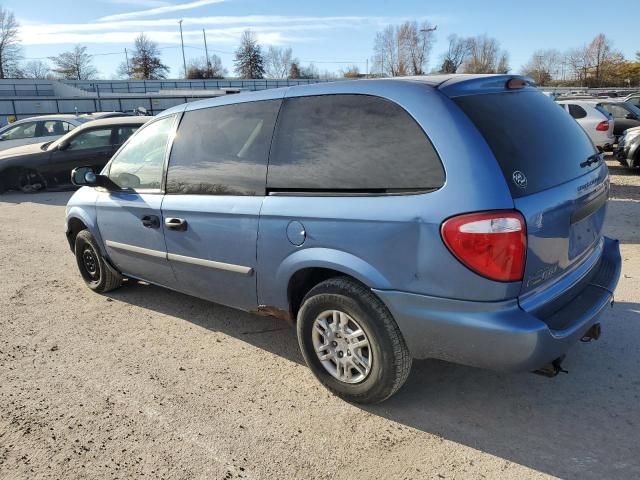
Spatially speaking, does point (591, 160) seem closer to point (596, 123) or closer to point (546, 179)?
point (546, 179)

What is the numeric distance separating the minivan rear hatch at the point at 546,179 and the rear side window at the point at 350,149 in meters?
0.32

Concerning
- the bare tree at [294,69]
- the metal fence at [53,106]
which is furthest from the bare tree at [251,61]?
the metal fence at [53,106]

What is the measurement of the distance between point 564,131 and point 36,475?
138 inches

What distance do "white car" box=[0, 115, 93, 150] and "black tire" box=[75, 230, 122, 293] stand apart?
9843 mm

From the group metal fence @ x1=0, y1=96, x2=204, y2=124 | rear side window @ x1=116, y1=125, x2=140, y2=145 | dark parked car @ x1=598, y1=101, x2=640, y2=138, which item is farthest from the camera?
metal fence @ x1=0, y1=96, x2=204, y2=124

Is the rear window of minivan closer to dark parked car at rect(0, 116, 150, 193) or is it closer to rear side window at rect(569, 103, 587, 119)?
dark parked car at rect(0, 116, 150, 193)

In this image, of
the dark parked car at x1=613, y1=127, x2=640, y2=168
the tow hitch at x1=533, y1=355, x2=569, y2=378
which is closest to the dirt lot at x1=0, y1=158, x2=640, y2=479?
the tow hitch at x1=533, y1=355, x2=569, y2=378

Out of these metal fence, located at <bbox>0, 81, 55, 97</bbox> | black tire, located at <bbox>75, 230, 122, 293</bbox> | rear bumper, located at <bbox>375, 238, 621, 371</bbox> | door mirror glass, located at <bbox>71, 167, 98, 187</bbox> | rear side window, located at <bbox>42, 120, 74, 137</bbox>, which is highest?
metal fence, located at <bbox>0, 81, 55, 97</bbox>

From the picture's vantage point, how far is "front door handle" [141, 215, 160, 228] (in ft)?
Answer: 13.0

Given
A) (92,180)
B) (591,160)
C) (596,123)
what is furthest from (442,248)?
(596,123)

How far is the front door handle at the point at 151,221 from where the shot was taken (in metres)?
3.95

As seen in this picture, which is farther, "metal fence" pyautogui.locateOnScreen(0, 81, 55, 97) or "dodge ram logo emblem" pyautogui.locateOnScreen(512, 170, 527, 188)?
"metal fence" pyautogui.locateOnScreen(0, 81, 55, 97)

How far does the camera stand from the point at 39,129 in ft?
45.5

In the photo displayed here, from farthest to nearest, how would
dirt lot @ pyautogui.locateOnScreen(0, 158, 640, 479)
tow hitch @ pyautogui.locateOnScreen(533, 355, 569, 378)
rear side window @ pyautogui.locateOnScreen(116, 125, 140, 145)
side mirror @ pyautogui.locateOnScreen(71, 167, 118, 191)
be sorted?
rear side window @ pyautogui.locateOnScreen(116, 125, 140, 145), side mirror @ pyautogui.locateOnScreen(71, 167, 118, 191), tow hitch @ pyautogui.locateOnScreen(533, 355, 569, 378), dirt lot @ pyautogui.locateOnScreen(0, 158, 640, 479)
